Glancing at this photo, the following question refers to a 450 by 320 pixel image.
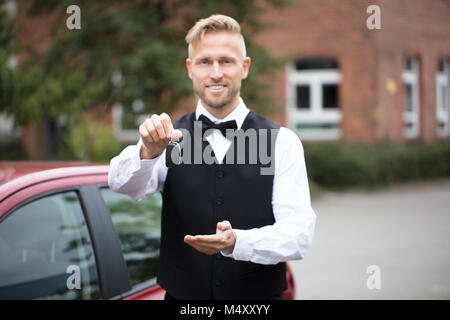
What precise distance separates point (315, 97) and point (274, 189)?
13.7 metres

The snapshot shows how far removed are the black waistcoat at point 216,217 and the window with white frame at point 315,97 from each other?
1320cm

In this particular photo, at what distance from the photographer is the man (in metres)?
1.90

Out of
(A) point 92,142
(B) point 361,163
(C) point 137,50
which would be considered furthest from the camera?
Answer: (B) point 361,163

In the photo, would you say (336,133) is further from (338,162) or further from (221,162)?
(221,162)

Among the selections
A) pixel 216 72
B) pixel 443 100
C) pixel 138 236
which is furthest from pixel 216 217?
pixel 443 100

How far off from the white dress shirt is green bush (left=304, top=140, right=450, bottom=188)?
10.8 metres

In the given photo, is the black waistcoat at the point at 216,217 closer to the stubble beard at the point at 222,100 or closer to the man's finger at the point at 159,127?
the stubble beard at the point at 222,100

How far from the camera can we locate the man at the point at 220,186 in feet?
6.23

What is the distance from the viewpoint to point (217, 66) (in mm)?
1927

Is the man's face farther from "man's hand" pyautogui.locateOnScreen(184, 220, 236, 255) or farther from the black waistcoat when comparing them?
"man's hand" pyautogui.locateOnScreen(184, 220, 236, 255)

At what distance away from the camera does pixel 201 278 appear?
1960mm

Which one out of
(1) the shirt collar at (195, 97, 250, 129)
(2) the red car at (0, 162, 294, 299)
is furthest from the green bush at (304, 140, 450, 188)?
(1) the shirt collar at (195, 97, 250, 129)

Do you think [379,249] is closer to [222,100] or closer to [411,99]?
[222,100]

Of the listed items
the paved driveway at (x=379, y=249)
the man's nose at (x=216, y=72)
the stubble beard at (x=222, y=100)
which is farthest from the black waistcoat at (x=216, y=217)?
the paved driveway at (x=379, y=249)
